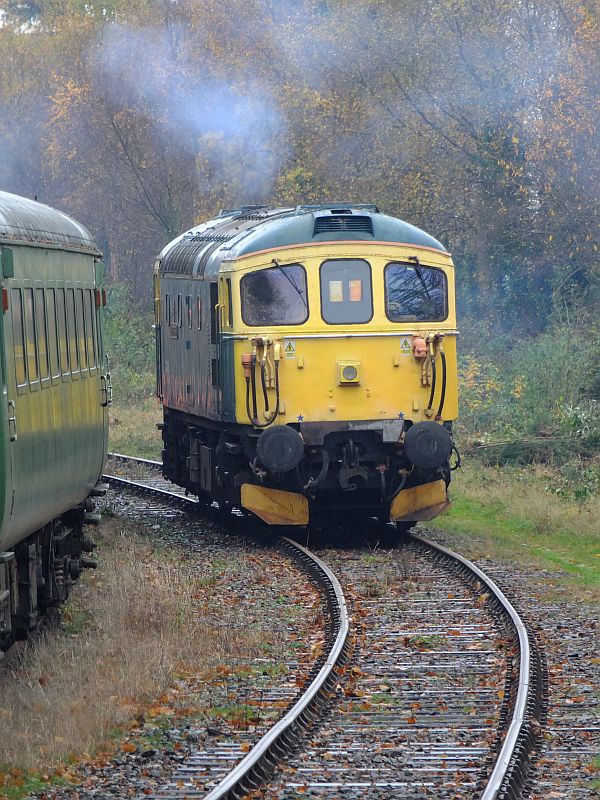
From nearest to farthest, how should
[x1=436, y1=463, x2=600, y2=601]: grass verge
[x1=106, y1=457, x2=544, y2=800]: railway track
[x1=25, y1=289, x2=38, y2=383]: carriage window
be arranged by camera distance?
[x1=106, y1=457, x2=544, y2=800]: railway track < [x1=25, y1=289, x2=38, y2=383]: carriage window < [x1=436, y1=463, x2=600, y2=601]: grass verge

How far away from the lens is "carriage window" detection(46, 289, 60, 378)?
33.3 feet

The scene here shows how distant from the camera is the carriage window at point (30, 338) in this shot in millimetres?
9219

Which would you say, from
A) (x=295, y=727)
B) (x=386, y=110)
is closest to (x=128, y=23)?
(x=386, y=110)

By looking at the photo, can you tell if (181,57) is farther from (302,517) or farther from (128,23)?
(302,517)

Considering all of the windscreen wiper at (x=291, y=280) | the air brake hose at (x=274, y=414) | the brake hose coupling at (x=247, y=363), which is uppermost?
the windscreen wiper at (x=291, y=280)

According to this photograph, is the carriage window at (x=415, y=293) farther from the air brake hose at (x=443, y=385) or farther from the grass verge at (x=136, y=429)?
the grass verge at (x=136, y=429)

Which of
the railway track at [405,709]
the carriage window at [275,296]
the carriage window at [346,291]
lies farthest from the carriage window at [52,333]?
the carriage window at [346,291]

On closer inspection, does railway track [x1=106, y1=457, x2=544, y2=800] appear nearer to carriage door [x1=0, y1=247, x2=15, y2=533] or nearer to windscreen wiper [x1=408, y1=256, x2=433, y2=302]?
carriage door [x1=0, y1=247, x2=15, y2=533]

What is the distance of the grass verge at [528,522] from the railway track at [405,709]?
1.63 meters

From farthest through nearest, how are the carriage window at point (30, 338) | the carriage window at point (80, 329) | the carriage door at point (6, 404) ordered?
the carriage window at point (80, 329) < the carriage window at point (30, 338) < the carriage door at point (6, 404)

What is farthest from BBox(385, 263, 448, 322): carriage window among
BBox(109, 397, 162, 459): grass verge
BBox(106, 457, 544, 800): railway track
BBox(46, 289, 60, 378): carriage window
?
BBox(109, 397, 162, 459): grass verge

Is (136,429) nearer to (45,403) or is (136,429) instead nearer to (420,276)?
(420,276)

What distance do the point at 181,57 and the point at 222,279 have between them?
67.1 feet

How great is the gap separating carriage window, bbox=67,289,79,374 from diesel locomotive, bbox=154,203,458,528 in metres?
4.19
